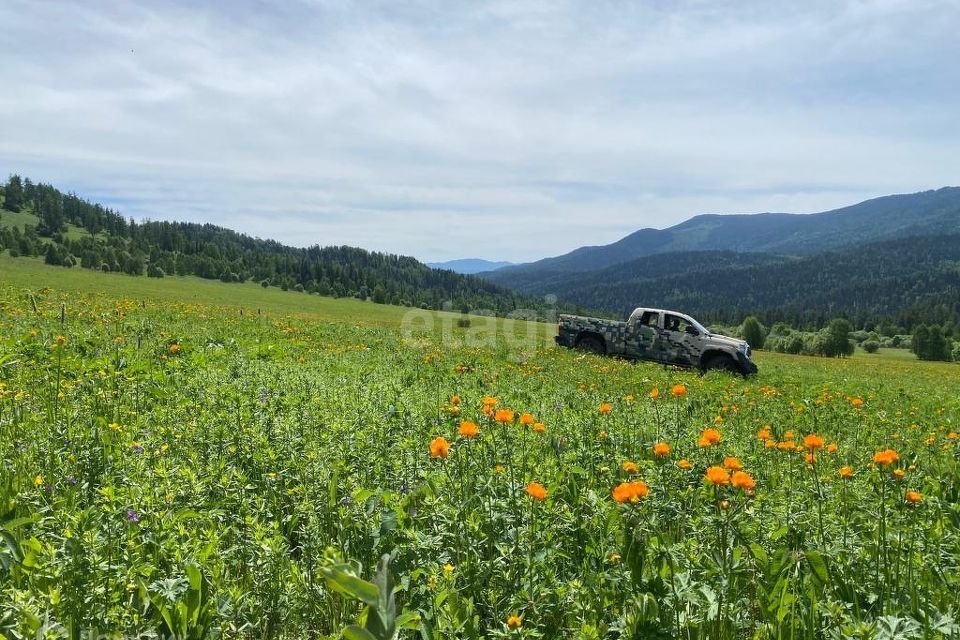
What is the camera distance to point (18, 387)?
20.4ft

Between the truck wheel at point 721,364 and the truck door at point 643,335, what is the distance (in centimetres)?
175

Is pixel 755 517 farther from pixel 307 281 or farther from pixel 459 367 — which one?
pixel 307 281

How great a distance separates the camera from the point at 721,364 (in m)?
18.2

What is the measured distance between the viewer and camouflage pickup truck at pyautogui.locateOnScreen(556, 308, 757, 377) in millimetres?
18062

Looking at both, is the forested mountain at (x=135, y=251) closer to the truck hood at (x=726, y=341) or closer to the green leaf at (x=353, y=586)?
the truck hood at (x=726, y=341)

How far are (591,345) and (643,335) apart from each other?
2103 millimetres

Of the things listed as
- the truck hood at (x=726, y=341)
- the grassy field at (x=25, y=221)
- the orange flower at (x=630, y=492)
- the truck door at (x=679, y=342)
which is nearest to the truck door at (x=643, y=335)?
the truck door at (x=679, y=342)

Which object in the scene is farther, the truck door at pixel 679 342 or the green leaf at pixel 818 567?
the truck door at pixel 679 342

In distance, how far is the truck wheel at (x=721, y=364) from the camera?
17.8 meters

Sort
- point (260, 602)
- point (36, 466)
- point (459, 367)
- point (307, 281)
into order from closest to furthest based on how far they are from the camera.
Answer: point (260, 602), point (36, 466), point (459, 367), point (307, 281)

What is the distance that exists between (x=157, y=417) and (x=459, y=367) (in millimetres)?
6914

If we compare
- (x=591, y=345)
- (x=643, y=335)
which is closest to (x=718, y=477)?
(x=643, y=335)

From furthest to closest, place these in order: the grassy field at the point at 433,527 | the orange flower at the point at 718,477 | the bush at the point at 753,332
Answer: the bush at the point at 753,332 < the orange flower at the point at 718,477 < the grassy field at the point at 433,527

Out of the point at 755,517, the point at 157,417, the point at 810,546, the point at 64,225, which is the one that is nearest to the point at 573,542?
the point at 755,517
